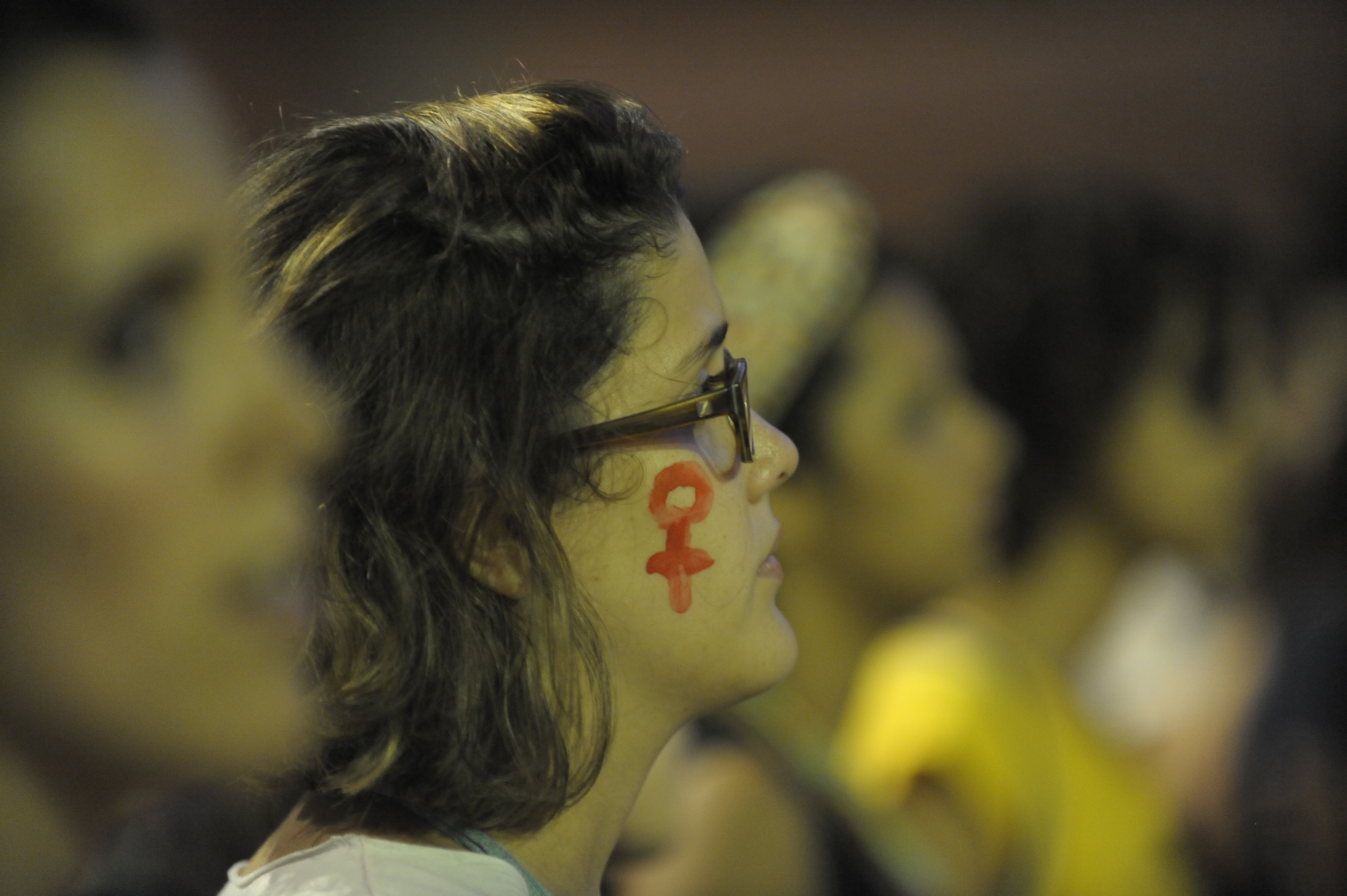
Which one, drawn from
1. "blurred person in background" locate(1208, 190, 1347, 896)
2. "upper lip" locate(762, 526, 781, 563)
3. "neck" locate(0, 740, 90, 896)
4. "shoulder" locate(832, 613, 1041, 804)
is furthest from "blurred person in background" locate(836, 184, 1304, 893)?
"neck" locate(0, 740, 90, 896)

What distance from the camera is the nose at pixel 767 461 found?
4.36 ft

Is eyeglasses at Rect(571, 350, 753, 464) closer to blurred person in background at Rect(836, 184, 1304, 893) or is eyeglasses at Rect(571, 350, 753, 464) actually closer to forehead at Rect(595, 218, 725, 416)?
forehead at Rect(595, 218, 725, 416)

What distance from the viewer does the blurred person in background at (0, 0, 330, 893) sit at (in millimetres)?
473

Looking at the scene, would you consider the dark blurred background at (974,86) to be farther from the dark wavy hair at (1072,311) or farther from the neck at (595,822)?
the neck at (595,822)

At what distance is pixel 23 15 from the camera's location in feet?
1.64

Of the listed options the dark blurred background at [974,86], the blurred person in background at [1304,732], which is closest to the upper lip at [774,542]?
the blurred person in background at [1304,732]

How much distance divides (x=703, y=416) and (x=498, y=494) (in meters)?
0.23

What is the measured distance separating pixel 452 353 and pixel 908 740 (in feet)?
5.38

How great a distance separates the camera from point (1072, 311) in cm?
298

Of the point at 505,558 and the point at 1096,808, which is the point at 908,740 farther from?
the point at 505,558

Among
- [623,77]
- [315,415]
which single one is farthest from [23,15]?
[623,77]

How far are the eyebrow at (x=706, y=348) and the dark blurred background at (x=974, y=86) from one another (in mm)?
2580

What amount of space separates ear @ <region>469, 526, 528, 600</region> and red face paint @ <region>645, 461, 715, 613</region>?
0.13 m

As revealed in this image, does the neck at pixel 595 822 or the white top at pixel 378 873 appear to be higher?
the white top at pixel 378 873
